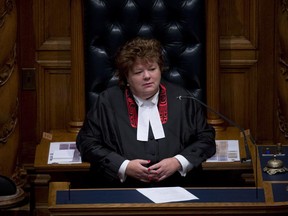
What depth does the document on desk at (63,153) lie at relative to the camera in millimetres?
4434

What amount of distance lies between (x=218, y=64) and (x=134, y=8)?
58 centimetres

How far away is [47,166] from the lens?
4.39 m

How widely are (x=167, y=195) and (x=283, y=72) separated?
66.3 inches

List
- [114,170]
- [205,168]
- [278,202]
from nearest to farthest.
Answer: [278,202]
[114,170]
[205,168]

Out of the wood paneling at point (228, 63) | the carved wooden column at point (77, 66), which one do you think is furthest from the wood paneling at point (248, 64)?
the carved wooden column at point (77, 66)

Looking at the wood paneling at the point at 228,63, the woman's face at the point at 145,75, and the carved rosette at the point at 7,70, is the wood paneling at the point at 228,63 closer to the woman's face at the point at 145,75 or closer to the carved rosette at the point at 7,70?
the carved rosette at the point at 7,70

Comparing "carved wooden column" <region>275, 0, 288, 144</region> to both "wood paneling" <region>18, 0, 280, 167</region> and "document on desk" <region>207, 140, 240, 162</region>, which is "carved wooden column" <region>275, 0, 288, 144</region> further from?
"document on desk" <region>207, 140, 240, 162</region>

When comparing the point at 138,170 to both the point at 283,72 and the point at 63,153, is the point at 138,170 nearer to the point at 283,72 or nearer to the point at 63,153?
the point at 63,153

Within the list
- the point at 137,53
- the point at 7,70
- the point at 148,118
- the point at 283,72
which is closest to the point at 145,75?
the point at 137,53

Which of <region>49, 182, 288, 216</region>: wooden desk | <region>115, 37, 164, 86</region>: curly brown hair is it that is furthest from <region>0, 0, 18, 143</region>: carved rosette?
<region>49, 182, 288, 216</region>: wooden desk

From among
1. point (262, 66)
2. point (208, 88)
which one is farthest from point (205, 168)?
point (262, 66)

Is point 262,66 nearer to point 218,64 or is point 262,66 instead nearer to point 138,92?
point 218,64

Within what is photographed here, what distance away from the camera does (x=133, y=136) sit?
4.09 m

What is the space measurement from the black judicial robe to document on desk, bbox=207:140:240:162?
290 millimetres
